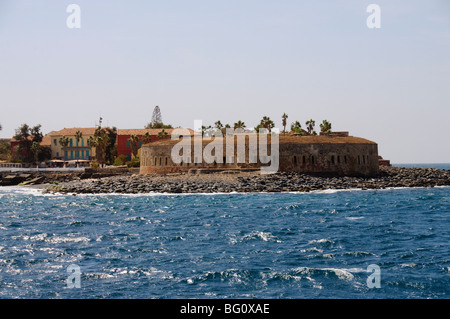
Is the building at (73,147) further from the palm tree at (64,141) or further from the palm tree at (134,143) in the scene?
the palm tree at (134,143)

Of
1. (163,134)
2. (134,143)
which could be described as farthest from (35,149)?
(163,134)

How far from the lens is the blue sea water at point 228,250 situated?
14.7 meters

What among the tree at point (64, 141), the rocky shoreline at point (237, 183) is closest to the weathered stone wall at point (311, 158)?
the rocky shoreline at point (237, 183)

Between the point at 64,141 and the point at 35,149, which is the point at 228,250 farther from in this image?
the point at 35,149

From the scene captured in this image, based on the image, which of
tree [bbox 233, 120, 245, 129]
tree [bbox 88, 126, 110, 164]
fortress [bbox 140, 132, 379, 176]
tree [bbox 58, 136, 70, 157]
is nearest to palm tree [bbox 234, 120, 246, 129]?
tree [bbox 233, 120, 245, 129]

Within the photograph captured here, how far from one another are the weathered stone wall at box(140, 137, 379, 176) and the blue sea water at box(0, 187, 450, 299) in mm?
21323

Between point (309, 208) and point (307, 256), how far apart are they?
15723 millimetres

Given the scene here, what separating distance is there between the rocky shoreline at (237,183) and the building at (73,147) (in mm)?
34385

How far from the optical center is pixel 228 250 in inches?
790

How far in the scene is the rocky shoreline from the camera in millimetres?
49438

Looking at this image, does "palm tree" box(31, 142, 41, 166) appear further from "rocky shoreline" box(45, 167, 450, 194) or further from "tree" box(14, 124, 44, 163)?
"rocky shoreline" box(45, 167, 450, 194)

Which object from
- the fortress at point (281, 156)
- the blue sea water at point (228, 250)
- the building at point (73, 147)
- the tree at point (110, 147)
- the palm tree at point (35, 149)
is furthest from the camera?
the building at point (73, 147)

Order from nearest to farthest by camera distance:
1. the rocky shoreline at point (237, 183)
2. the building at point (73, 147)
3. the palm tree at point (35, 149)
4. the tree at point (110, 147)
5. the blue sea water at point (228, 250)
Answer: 1. the blue sea water at point (228, 250)
2. the rocky shoreline at point (237, 183)
3. the tree at point (110, 147)
4. the palm tree at point (35, 149)
5. the building at point (73, 147)

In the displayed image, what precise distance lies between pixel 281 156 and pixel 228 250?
1533 inches
